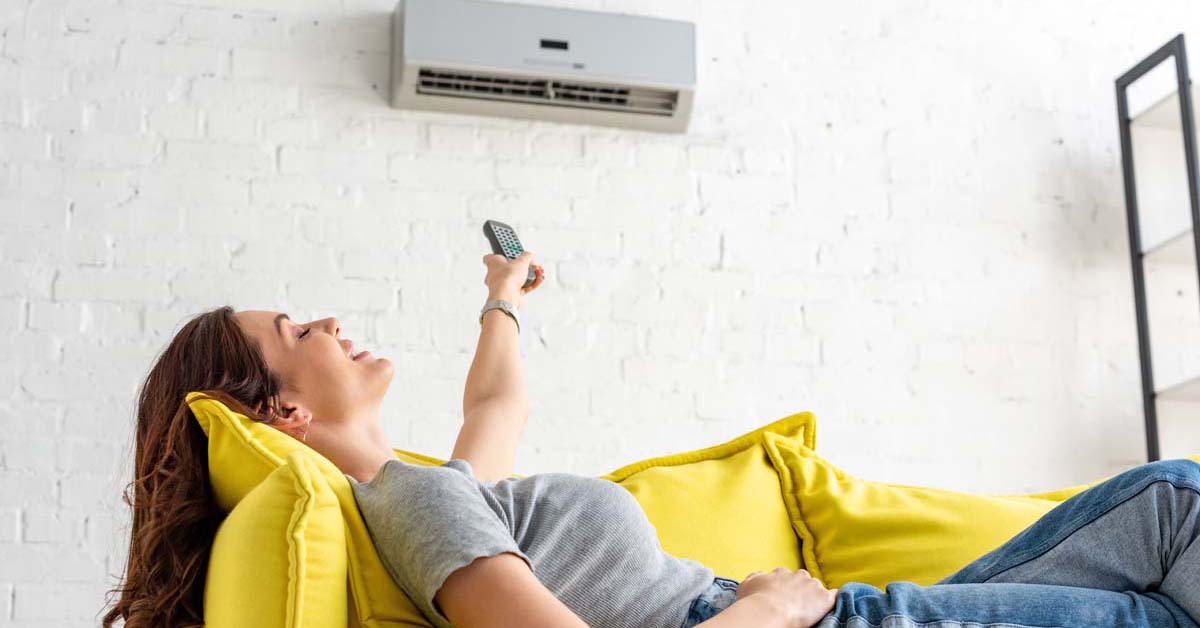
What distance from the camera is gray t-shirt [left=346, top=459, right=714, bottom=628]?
138 cm

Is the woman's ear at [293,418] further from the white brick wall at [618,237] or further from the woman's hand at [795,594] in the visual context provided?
the white brick wall at [618,237]

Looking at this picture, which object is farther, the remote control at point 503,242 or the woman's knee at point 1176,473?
the remote control at point 503,242

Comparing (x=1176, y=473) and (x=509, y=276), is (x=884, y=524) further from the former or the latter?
(x=509, y=276)

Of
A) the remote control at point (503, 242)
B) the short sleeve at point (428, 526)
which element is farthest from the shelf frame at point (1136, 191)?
A: the short sleeve at point (428, 526)

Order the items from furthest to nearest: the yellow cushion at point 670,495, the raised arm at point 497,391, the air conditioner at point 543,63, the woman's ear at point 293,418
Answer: the air conditioner at point 543,63
the raised arm at point 497,391
the woman's ear at point 293,418
the yellow cushion at point 670,495

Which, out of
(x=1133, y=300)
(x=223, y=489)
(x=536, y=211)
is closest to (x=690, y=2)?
(x=536, y=211)

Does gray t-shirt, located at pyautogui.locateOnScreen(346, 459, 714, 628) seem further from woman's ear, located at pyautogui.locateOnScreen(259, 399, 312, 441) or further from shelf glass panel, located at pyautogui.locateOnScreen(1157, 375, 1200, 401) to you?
shelf glass panel, located at pyautogui.locateOnScreen(1157, 375, 1200, 401)

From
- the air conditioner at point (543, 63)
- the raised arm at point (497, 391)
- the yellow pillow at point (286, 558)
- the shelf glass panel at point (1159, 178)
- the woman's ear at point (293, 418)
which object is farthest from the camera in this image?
the shelf glass panel at point (1159, 178)

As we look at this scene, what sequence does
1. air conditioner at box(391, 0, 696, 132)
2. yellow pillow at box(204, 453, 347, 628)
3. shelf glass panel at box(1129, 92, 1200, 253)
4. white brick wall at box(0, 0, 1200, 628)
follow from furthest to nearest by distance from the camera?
shelf glass panel at box(1129, 92, 1200, 253) < air conditioner at box(391, 0, 696, 132) < white brick wall at box(0, 0, 1200, 628) < yellow pillow at box(204, 453, 347, 628)

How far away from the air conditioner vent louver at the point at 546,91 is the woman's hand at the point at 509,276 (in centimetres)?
94

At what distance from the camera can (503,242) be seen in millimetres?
2348

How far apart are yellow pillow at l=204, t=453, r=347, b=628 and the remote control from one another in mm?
947

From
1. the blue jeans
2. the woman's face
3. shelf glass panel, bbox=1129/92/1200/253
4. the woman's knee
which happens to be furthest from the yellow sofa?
shelf glass panel, bbox=1129/92/1200/253

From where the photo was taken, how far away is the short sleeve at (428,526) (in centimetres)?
135
